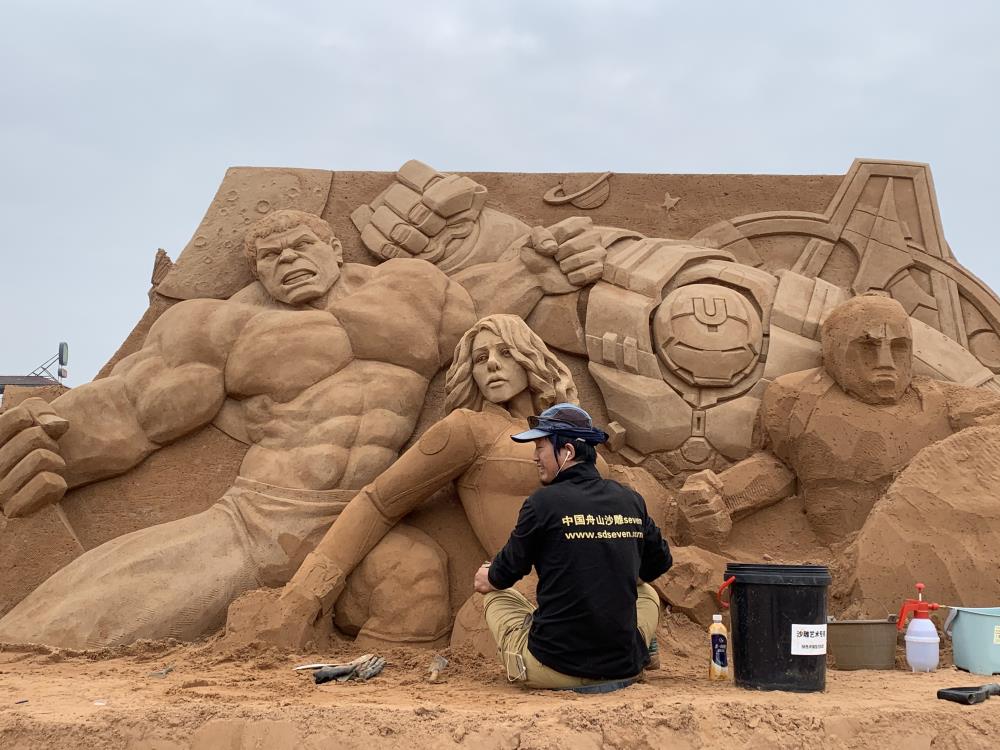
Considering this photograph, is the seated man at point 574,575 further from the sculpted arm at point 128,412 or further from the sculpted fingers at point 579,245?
the sculpted arm at point 128,412

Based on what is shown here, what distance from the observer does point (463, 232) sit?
20.2 feet

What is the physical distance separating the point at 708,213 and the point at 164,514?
350 centimetres

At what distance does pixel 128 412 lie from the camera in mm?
5516

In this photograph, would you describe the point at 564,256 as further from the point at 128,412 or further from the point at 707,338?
the point at 128,412

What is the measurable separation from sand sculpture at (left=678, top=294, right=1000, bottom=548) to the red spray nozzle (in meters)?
0.85

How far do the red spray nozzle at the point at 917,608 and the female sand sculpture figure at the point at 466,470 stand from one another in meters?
1.44

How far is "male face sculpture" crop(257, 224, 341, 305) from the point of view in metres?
5.75

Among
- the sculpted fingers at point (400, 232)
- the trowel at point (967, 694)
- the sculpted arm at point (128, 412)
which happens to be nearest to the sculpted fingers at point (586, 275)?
the sculpted fingers at point (400, 232)

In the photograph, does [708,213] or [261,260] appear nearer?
[261,260]

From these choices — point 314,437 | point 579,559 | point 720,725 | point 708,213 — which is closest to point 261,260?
point 314,437

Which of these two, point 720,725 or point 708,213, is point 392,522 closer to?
point 720,725

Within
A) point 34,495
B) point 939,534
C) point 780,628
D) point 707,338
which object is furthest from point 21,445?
point 939,534

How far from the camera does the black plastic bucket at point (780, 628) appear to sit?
367 cm

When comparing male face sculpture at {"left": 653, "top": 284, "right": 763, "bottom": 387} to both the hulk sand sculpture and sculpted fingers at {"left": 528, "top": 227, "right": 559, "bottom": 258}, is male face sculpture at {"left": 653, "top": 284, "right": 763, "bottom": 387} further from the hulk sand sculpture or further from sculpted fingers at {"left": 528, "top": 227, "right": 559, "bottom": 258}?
sculpted fingers at {"left": 528, "top": 227, "right": 559, "bottom": 258}
